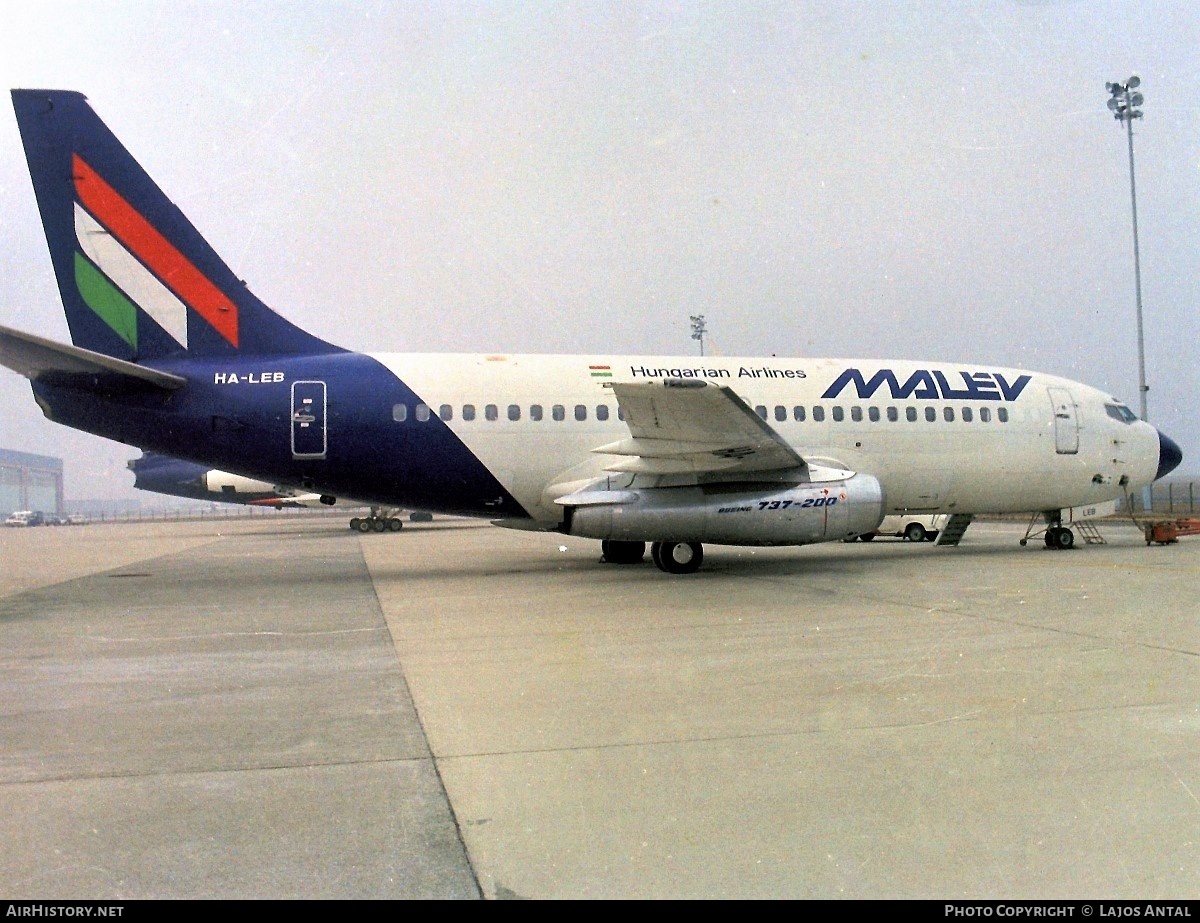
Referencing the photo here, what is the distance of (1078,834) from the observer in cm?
331

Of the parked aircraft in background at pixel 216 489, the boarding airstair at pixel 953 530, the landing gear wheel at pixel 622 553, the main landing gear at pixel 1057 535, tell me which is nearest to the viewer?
the landing gear wheel at pixel 622 553

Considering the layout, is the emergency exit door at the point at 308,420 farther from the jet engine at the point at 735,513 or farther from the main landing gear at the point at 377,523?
the main landing gear at the point at 377,523

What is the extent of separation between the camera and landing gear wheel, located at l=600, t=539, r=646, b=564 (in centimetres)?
1623

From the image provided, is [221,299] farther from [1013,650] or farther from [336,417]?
[1013,650]

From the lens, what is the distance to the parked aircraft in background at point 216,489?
36.9 meters

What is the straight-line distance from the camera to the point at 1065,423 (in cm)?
1691

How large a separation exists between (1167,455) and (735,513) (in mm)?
10323

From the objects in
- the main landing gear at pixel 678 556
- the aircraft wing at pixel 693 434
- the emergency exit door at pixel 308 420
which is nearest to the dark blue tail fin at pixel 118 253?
the emergency exit door at pixel 308 420

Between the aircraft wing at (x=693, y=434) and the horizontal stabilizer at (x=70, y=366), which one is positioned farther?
the aircraft wing at (x=693, y=434)

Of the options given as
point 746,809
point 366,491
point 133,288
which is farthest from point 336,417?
point 746,809

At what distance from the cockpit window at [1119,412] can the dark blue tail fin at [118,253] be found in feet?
49.8

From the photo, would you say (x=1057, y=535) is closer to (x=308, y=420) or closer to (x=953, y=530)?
(x=953, y=530)

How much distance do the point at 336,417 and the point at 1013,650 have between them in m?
9.96

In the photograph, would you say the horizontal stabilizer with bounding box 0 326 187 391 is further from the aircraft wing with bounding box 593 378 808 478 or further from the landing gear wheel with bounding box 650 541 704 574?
the landing gear wheel with bounding box 650 541 704 574
